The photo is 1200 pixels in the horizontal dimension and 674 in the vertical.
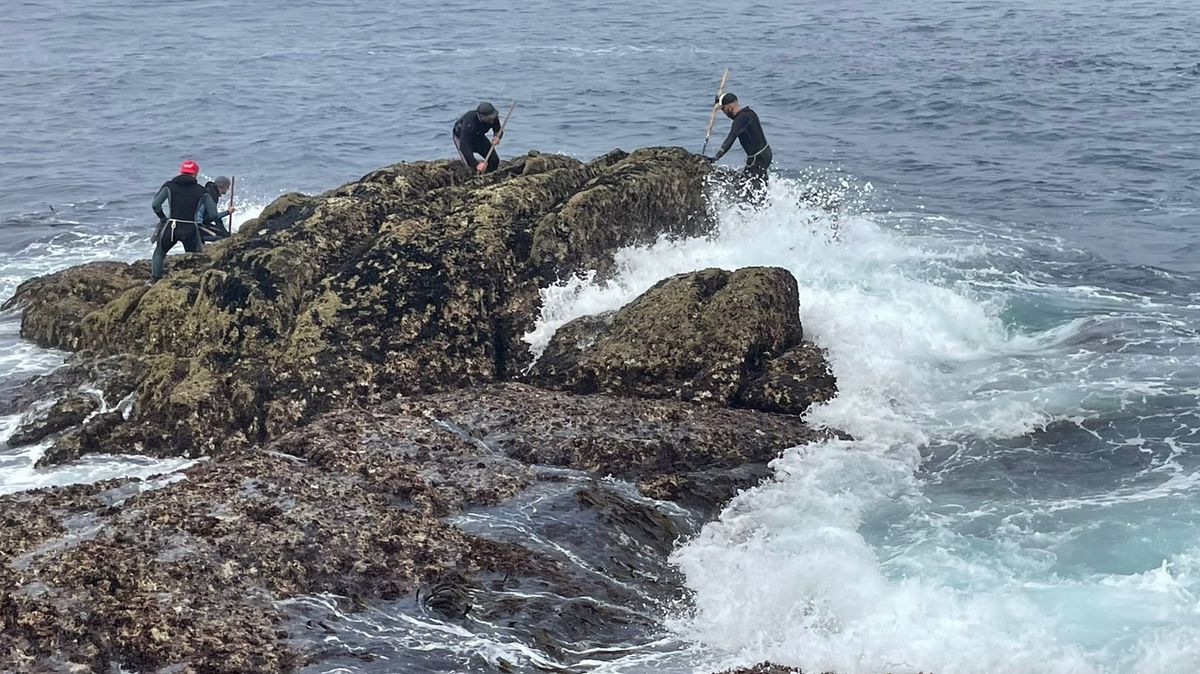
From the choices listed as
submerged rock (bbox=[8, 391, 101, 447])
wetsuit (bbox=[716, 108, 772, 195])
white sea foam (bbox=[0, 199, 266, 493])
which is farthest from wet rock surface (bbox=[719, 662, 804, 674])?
wetsuit (bbox=[716, 108, 772, 195])

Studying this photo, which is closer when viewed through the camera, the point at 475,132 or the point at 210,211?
the point at 210,211

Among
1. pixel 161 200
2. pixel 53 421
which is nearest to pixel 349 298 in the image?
pixel 53 421

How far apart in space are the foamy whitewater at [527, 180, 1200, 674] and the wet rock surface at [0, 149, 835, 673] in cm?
49

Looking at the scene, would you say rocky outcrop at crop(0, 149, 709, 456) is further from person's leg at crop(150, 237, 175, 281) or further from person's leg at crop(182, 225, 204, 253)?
person's leg at crop(182, 225, 204, 253)

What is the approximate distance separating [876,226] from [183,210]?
37.6ft

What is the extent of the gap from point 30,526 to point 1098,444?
10.2 meters

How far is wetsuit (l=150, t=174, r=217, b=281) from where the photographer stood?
53.3ft

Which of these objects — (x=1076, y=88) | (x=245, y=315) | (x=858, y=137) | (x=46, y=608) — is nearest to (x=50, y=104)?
(x=858, y=137)

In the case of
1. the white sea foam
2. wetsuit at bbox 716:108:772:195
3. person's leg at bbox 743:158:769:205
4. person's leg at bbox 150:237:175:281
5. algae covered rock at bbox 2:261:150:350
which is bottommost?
the white sea foam

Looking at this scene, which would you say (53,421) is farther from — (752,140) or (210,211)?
(752,140)

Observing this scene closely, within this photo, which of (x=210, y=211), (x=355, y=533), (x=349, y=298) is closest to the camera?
(x=355, y=533)

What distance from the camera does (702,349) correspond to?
12.9 m

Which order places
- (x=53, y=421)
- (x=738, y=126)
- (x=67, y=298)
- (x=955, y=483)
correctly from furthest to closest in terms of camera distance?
(x=738, y=126) < (x=67, y=298) < (x=53, y=421) < (x=955, y=483)

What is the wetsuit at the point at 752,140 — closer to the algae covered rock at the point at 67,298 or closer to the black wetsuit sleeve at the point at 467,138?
the black wetsuit sleeve at the point at 467,138
